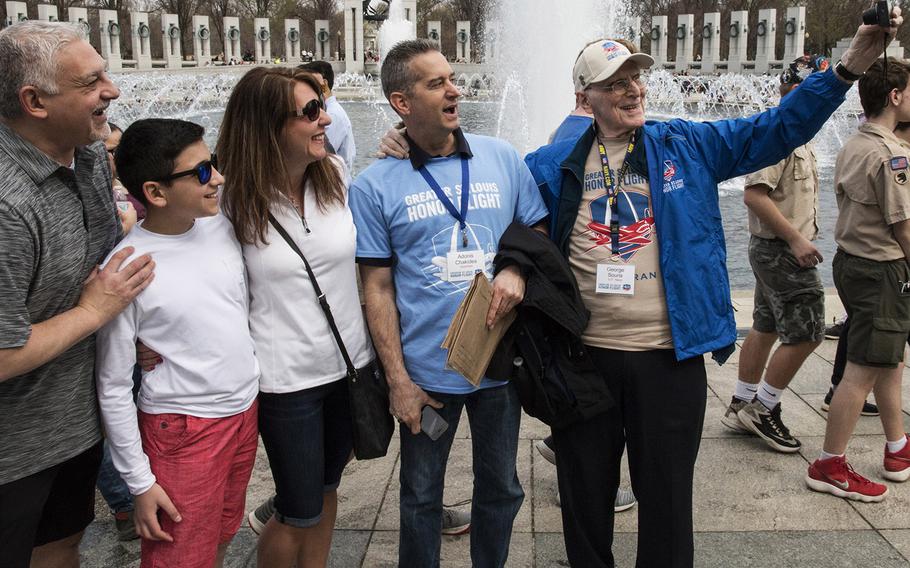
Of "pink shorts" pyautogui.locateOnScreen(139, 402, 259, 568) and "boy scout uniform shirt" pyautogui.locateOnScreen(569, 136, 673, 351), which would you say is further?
"boy scout uniform shirt" pyautogui.locateOnScreen(569, 136, 673, 351)

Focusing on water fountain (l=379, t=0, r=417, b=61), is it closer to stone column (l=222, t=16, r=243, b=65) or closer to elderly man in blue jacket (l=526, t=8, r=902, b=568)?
stone column (l=222, t=16, r=243, b=65)

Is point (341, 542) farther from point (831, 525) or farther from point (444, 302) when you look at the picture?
point (831, 525)

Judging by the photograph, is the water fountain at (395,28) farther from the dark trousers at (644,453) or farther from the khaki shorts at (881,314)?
the dark trousers at (644,453)

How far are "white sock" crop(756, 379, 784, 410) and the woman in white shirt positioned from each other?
2591mm

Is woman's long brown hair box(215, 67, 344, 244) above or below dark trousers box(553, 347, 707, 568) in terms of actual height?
above

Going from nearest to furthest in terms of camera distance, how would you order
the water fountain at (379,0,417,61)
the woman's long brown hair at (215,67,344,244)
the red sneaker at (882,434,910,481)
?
1. the woman's long brown hair at (215,67,344,244)
2. the red sneaker at (882,434,910,481)
3. the water fountain at (379,0,417,61)

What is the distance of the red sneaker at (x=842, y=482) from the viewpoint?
154 inches

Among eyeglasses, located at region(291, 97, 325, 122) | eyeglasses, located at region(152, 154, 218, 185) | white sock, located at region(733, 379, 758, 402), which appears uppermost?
eyeglasses, located at region(291, 97, 325, 122)

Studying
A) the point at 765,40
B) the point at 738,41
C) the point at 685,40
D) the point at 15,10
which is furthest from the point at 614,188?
the point at 15,10

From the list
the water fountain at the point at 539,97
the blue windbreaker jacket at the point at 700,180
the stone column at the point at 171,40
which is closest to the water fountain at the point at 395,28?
the water fountain at the point at 539,97

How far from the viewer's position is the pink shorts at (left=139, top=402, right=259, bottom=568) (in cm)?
253

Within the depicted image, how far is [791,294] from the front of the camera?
4426 mm

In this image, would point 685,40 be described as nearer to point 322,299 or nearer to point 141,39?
point 141,39

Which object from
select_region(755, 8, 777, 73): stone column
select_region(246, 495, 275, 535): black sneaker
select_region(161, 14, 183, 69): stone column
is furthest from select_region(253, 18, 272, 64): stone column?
select_region(246, 495, 275, 535): black sneaker
